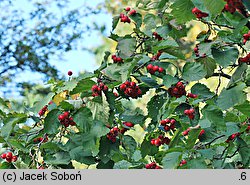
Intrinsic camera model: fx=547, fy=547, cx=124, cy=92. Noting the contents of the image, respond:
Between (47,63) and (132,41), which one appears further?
(47,63)

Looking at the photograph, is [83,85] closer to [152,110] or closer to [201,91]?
[152,110]

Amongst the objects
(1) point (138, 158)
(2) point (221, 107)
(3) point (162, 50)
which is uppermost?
(3) point (162, 50)

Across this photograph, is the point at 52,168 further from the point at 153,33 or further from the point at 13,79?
the point at 13,79

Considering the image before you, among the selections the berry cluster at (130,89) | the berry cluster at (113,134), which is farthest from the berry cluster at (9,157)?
the berry cluster at (130,89)

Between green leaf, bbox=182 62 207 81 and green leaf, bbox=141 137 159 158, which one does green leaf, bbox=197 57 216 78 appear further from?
green leaf, bbox=141 137 159 158

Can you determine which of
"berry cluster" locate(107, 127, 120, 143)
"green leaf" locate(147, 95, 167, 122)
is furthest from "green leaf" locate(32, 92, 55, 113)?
"green leaf" locate(147, 95, 167, 122)

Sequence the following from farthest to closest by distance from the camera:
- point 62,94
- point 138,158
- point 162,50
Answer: point 138,158
point 62,94
point 162,50

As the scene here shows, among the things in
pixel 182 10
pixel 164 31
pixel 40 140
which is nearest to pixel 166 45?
pixel 182 10

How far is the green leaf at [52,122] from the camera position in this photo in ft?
5.73

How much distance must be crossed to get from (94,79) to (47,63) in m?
8.43

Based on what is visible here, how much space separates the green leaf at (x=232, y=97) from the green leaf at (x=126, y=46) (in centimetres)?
40

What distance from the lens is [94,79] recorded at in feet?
5.48

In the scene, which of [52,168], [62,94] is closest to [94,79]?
[62,94]

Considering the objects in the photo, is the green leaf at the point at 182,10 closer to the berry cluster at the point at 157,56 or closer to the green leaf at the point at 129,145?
the berry cluster at the point at 157,56
